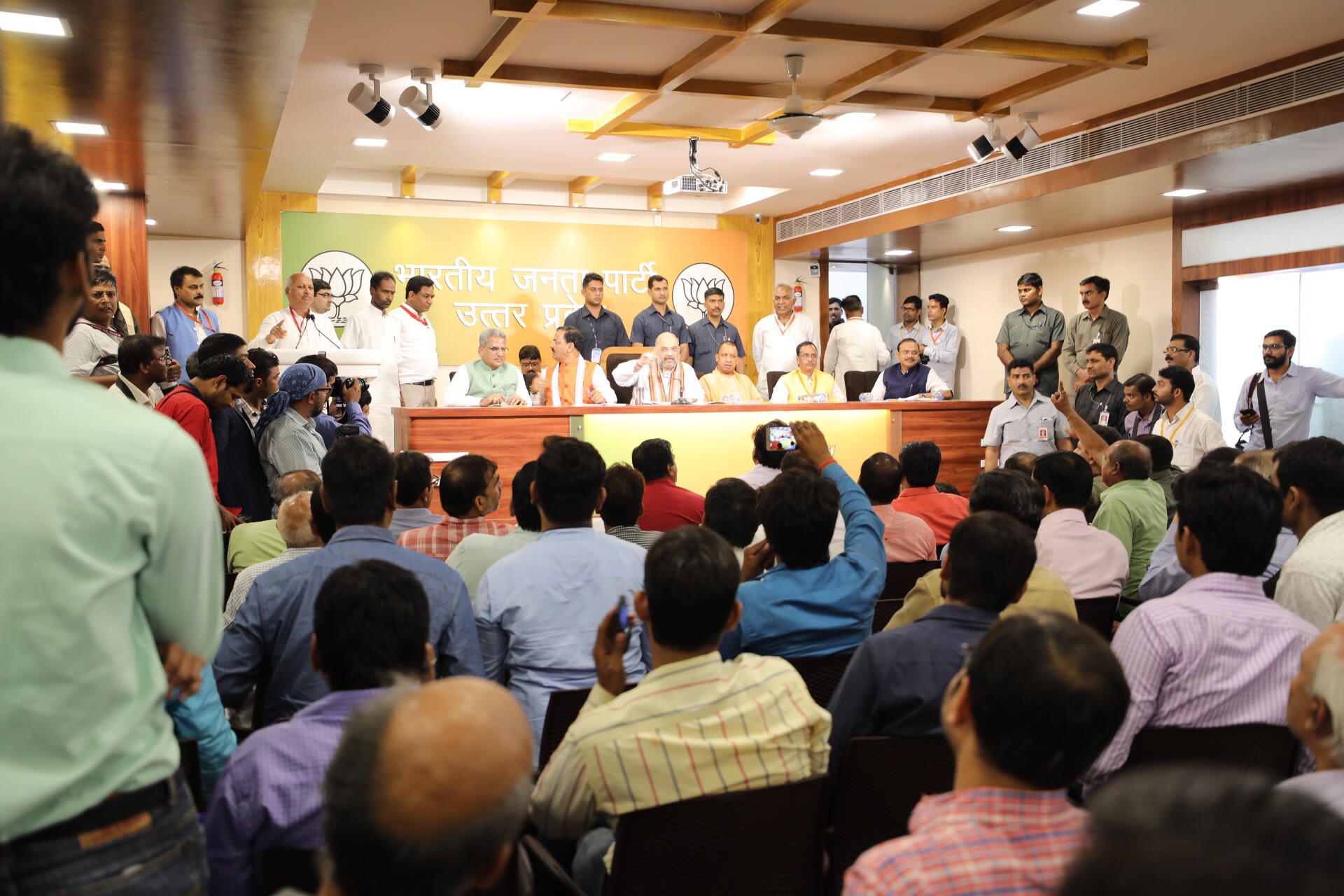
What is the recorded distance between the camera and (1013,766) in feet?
4.00

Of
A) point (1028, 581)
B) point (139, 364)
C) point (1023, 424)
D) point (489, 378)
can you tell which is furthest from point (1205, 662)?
point (489, 378)

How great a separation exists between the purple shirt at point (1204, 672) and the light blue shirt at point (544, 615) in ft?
3.39

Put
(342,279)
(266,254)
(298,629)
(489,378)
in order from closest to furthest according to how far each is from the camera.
→ (298,629) < (489,378) < (266,254) < (342,279)

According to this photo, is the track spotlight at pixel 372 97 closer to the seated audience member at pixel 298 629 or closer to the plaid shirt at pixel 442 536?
the plaid shirt at pixel 442 536

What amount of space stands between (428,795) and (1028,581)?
68.2 inches

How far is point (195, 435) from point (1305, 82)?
19.9 feet

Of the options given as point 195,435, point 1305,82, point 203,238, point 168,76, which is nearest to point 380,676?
point 195,435

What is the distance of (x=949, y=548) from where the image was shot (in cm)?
213

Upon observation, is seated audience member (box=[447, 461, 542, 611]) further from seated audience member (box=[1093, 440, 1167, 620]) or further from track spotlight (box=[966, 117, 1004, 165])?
track spotlight (box=[966, 117, 1004, 165])

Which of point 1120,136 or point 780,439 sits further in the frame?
point 1120,136

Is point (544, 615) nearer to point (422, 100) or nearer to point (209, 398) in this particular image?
point (209, 398)

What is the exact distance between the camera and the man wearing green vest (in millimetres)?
7527

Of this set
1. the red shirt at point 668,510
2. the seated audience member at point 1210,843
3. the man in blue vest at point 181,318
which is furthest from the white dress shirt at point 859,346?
the seated audience member at point 1210,843

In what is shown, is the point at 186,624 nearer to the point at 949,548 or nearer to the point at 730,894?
the point at 730,894
